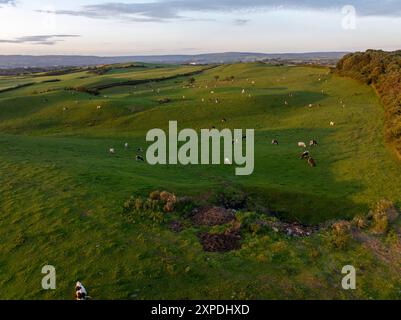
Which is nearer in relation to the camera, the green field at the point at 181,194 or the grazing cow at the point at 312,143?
the green field at the point at 181,194

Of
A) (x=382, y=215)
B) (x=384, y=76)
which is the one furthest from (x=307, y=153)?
(x=384, y=76)

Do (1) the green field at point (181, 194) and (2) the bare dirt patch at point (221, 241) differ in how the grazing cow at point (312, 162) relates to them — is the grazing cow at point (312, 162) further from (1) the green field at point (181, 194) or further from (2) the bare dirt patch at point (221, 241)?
(2) the bare dirt patch at point (221, 241)

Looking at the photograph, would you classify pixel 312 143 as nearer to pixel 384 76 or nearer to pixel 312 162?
pixel 312 162

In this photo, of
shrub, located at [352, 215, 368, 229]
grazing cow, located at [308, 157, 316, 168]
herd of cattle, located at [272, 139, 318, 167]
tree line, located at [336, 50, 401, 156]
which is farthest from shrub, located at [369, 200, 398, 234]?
tree line, located at [336, 50, 401, 156]

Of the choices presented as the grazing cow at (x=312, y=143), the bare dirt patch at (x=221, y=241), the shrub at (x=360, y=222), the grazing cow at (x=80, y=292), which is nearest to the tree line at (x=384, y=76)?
the grazing cow at (x=312, y=143)

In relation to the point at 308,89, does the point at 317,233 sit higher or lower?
lower

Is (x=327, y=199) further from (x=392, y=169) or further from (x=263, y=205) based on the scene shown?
(x=392, y=169)

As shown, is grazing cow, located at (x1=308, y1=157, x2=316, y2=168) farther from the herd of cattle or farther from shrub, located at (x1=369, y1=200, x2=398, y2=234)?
shrub, located at (x1=369, y1=200, x2=398, y2=234)
